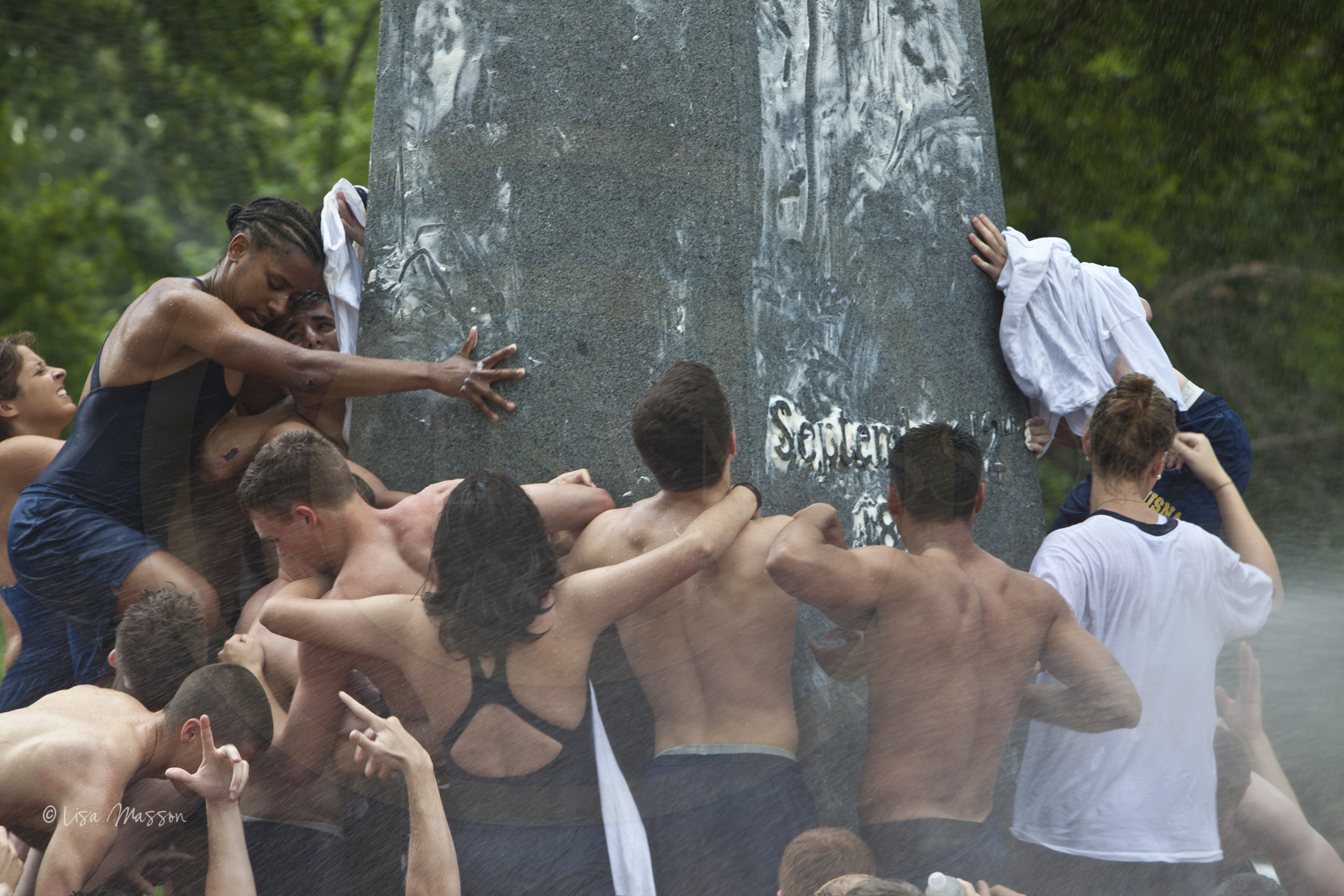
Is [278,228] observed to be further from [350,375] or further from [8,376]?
[8,376]

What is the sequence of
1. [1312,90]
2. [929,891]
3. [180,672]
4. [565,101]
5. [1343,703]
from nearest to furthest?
[929,891]
[180,672]
[565,101]
[1343,703]
[1312,90]

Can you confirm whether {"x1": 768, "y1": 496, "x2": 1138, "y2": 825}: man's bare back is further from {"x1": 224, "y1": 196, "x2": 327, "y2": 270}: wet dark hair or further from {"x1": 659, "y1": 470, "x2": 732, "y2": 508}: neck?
{"x1": 224, "y1": 196, "x2": 327, "y2": 270}: wet dark hair

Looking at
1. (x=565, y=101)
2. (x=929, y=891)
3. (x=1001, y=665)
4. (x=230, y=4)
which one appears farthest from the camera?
(x=230, y=4)

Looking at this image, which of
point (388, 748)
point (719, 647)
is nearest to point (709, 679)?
point (719, 647)

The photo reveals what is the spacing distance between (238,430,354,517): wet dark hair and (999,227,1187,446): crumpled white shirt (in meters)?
2.41

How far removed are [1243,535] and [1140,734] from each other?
0.79 meters

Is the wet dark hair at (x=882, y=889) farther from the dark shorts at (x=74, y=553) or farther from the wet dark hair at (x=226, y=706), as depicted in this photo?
the dark shorts at (x=74, y=553)

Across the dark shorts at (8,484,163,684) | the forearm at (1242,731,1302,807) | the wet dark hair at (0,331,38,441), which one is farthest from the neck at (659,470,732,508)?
the wet dark hair at (0,331,38,441)

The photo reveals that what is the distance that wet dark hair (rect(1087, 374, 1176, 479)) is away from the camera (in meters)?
3.23

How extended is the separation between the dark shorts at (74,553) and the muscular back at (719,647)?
1.55 meters

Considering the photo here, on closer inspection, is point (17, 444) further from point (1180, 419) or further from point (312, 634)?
point (1180, 419)

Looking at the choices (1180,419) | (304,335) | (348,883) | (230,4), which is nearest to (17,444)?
(304,335)

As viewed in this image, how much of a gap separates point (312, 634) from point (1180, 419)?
9.36 ft

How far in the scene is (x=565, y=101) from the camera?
382cm
